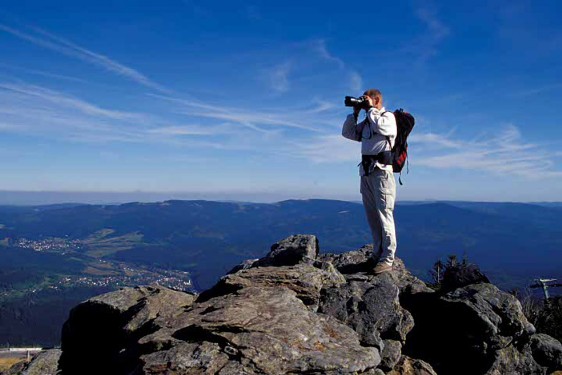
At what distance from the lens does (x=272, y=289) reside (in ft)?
41.3

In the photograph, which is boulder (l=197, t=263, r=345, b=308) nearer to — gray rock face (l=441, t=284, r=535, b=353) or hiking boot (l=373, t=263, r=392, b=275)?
hiking boot (l=373, t=263, r=392, b=275)

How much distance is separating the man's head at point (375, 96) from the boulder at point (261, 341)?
22.9ft

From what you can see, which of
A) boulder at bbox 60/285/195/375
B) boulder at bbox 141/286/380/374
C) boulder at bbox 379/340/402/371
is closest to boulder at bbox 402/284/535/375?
boulder at bbox 379/340/402/371

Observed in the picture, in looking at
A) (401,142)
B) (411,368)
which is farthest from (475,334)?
(401,142)

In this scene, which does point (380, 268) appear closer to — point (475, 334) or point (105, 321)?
point (475, 334)

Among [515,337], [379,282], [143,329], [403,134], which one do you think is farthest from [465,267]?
[143,329]

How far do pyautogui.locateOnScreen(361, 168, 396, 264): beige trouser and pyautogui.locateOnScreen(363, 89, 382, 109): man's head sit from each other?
86.7 inches

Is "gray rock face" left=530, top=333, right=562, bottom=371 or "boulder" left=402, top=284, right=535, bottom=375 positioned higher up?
"boulder" left=402, top=284, right=535, bottom=375

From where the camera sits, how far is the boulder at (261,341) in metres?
9.17

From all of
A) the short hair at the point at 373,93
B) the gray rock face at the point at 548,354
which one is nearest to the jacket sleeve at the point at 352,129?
the short hair at the point at 373,93

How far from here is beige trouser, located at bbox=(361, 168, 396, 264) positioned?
14273 mm

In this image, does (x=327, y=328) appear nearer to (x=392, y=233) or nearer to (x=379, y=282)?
(x=379, y=282)

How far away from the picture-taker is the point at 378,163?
14156 millimetres

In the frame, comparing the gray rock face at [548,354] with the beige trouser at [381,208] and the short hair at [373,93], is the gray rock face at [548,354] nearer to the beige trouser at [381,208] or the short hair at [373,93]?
the beige trouser at [381,208]
